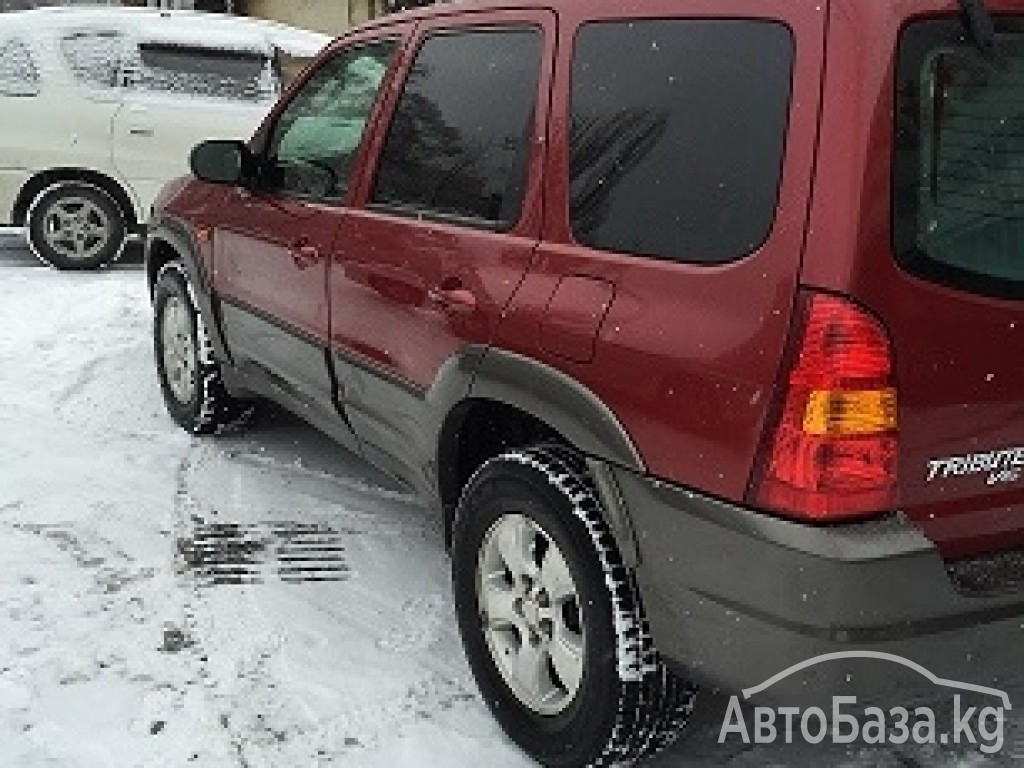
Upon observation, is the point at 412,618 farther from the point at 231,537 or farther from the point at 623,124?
the point at 623,124

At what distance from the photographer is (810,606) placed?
2.06 meters

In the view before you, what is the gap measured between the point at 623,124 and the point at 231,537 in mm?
2325

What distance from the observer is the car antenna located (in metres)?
2.02

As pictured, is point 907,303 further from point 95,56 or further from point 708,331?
point 95,56

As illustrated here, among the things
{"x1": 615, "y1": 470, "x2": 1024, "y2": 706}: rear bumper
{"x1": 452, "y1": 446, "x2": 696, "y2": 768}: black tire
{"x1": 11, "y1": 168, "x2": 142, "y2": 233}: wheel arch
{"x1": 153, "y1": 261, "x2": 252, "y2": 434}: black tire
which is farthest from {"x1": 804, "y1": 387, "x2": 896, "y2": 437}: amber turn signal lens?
{"x1": 11, "y1": 168, "x2": 142, "y2": 233}: wheel arch

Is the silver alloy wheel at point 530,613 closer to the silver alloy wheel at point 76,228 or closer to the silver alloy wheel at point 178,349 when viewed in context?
the silver alloy wheel at point 178,349

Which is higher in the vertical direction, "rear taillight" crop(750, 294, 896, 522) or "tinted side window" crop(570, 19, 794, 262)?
"tinted side window" crop(570, 19, 794, 262)

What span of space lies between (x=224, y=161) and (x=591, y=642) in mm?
2512

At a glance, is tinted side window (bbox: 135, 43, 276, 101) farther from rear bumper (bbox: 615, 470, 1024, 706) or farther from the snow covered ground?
rear bumper (bbox: 615, 470, 1024, 706)

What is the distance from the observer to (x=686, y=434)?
221 centimetres

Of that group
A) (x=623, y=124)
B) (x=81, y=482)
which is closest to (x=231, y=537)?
(x=81, y=482)

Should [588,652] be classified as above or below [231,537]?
above

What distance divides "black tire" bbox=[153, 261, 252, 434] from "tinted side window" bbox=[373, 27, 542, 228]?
1768 mm

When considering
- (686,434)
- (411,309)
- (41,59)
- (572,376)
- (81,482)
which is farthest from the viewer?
(41,59)
